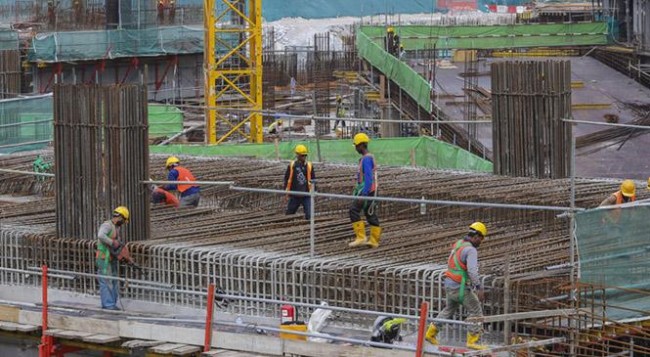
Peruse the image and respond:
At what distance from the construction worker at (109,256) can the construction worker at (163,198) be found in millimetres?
3821

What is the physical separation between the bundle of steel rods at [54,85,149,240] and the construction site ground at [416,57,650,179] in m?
12.8

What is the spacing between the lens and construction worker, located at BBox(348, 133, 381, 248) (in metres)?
18.5

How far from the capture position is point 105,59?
173 ft

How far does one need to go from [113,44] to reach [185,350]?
37440mm

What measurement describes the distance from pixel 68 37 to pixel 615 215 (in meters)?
38.7

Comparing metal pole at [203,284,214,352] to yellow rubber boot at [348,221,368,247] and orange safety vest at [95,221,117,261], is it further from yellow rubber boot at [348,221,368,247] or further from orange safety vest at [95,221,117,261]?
yellow rubber boot at [348,221,368,247]

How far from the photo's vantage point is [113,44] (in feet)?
173

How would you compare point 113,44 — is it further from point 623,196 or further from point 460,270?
point 460,270

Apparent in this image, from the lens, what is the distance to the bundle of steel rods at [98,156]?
62.6 feet

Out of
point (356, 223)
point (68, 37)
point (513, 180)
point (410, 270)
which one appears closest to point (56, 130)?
point (356, 223)

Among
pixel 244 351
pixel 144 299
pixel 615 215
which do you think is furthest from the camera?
pixel 144 299

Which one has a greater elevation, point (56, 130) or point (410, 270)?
point (56, 130)

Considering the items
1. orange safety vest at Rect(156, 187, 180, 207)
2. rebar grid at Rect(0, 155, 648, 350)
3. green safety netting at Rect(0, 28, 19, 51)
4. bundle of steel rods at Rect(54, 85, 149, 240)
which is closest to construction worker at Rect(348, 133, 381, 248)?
rebar grid at Rect(0, 155, 648, 350)

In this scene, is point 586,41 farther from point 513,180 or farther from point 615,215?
point 615,215
